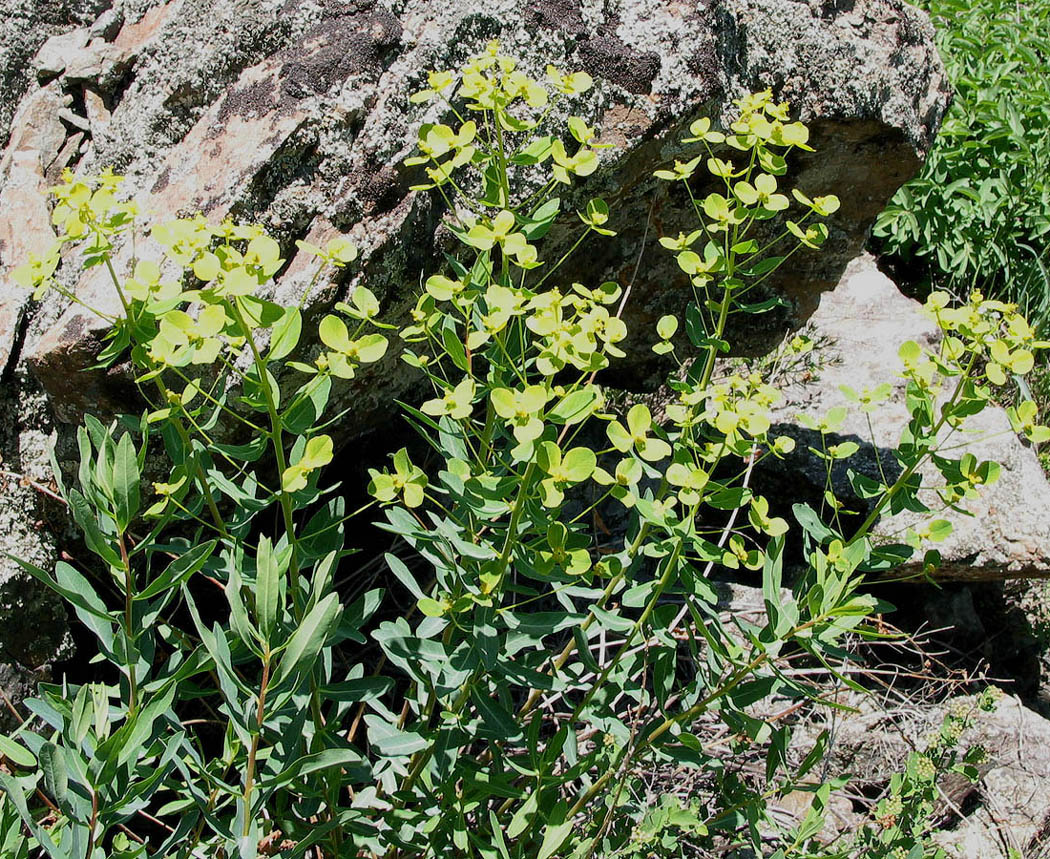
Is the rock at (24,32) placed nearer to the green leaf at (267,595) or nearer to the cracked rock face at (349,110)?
the cracked rock face at (349,110)

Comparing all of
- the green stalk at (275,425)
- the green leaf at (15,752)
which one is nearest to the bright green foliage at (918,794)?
the green stalk at (275,425)

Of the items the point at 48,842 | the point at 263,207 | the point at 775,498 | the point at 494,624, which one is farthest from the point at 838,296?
the point at 48,842

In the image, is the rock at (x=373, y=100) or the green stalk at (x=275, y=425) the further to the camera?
the rock at (x=373, y=100)

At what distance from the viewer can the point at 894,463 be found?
3.07m

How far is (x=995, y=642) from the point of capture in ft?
11.0

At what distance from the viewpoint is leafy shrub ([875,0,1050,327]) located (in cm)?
446

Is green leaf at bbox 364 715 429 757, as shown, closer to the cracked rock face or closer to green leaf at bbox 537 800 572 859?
green leaf at bbox 537 800 572 859

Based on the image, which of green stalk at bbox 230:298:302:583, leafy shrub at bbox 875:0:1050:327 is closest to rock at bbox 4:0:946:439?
green stalk at bbox 230:298:302:583

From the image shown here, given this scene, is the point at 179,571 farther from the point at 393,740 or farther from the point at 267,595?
the point at 393,740

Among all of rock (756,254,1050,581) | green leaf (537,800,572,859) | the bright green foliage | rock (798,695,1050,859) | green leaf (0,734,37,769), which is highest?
green leaf (0,734,37,769)

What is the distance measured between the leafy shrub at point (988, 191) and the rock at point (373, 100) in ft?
6.80

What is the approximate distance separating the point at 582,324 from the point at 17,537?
1622 millimetres

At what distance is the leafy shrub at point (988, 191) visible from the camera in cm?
446

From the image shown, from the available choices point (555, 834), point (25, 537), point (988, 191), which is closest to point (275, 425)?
point (555, 834)
